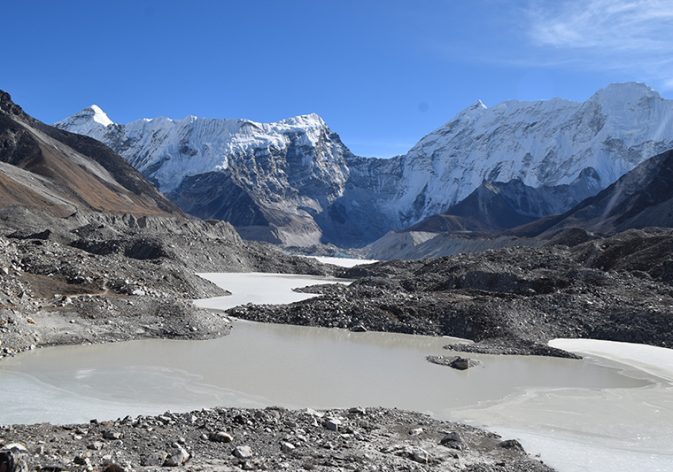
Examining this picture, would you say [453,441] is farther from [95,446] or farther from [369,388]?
[95,446]

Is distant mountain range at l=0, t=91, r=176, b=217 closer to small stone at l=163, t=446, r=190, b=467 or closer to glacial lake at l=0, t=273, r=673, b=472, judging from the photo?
glacial lake at l=0, t=273, r=673, b=472

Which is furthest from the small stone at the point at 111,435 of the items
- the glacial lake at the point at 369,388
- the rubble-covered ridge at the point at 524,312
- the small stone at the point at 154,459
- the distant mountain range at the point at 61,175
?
the distant mountain range at the point at 61,175

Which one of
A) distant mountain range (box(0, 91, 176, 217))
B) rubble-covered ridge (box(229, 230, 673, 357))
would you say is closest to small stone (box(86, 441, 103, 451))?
rubble-covered ridge (box(229, 230, 673, 357))

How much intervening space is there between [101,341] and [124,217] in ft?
313

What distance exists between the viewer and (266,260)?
9250cm

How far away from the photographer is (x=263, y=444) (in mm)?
12578

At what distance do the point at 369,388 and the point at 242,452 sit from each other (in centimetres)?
984

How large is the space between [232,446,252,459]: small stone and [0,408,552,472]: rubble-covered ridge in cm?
1

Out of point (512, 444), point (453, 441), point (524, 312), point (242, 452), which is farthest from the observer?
point (524, 312)

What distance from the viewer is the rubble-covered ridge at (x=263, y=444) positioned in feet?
35.5

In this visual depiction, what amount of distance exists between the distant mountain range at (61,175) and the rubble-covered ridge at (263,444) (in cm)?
9010

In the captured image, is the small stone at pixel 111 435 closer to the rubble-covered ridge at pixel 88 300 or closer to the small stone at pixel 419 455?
the small stone at pixel 419 455

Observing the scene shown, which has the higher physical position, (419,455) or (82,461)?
(82,461)

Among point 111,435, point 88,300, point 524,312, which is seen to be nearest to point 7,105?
point 88,300
